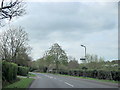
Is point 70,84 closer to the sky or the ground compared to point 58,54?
closer to the ground

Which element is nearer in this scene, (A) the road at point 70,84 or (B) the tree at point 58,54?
(A) the road at point 70,84

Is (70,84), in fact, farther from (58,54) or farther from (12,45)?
(58,54)

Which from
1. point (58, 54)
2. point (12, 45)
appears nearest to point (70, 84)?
point (12, 45)

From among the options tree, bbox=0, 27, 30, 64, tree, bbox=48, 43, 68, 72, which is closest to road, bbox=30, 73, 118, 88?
tree, bbox=0, 27, 30, 64

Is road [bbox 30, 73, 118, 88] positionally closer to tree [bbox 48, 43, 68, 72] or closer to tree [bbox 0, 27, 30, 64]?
tree [bbox 0, 27, 30, 64]

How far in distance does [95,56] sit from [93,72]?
3407cm

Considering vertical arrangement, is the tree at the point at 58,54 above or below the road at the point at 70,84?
above

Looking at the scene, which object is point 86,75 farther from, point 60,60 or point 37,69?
point 37,69

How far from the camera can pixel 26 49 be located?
1948 inches

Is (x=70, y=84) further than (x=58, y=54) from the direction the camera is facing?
No

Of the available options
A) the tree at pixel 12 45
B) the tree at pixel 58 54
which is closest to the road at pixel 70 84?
the tree at pixel 12 45

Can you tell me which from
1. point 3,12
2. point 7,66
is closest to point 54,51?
point 7,66

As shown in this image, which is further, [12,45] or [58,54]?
[58,54]

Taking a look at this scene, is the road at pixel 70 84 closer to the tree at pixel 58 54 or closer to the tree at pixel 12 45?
the tree at pixel 12 45
